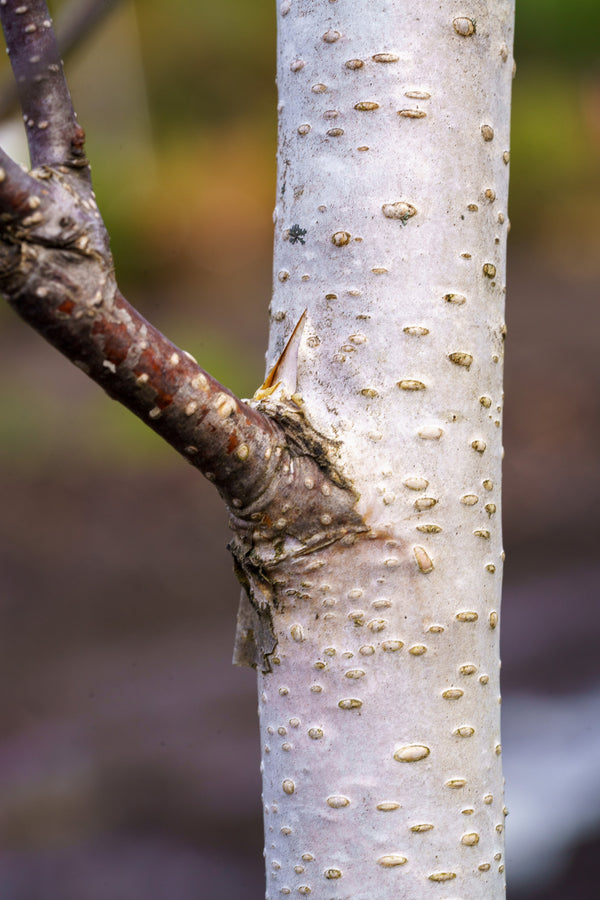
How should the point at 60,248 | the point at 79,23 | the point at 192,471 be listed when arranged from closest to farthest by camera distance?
the point at 60,248 → the point at 79,23 → the point at 192,471

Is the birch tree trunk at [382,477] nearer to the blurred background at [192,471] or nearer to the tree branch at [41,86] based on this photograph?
the tree branch at [41,86]

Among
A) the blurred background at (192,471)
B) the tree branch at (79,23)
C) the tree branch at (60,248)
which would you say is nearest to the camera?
the tree branch at (60,248)

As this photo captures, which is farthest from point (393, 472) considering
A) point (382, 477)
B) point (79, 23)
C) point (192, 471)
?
point (192, 471)

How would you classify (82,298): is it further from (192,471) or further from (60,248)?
(192,471)

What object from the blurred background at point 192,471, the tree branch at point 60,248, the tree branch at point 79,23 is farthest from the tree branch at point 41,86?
the blurred background at point 192,471

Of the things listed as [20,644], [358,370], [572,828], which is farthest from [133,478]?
[358,370]

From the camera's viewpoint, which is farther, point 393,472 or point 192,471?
point 192,471

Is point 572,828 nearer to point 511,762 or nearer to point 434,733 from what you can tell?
point 511,762
